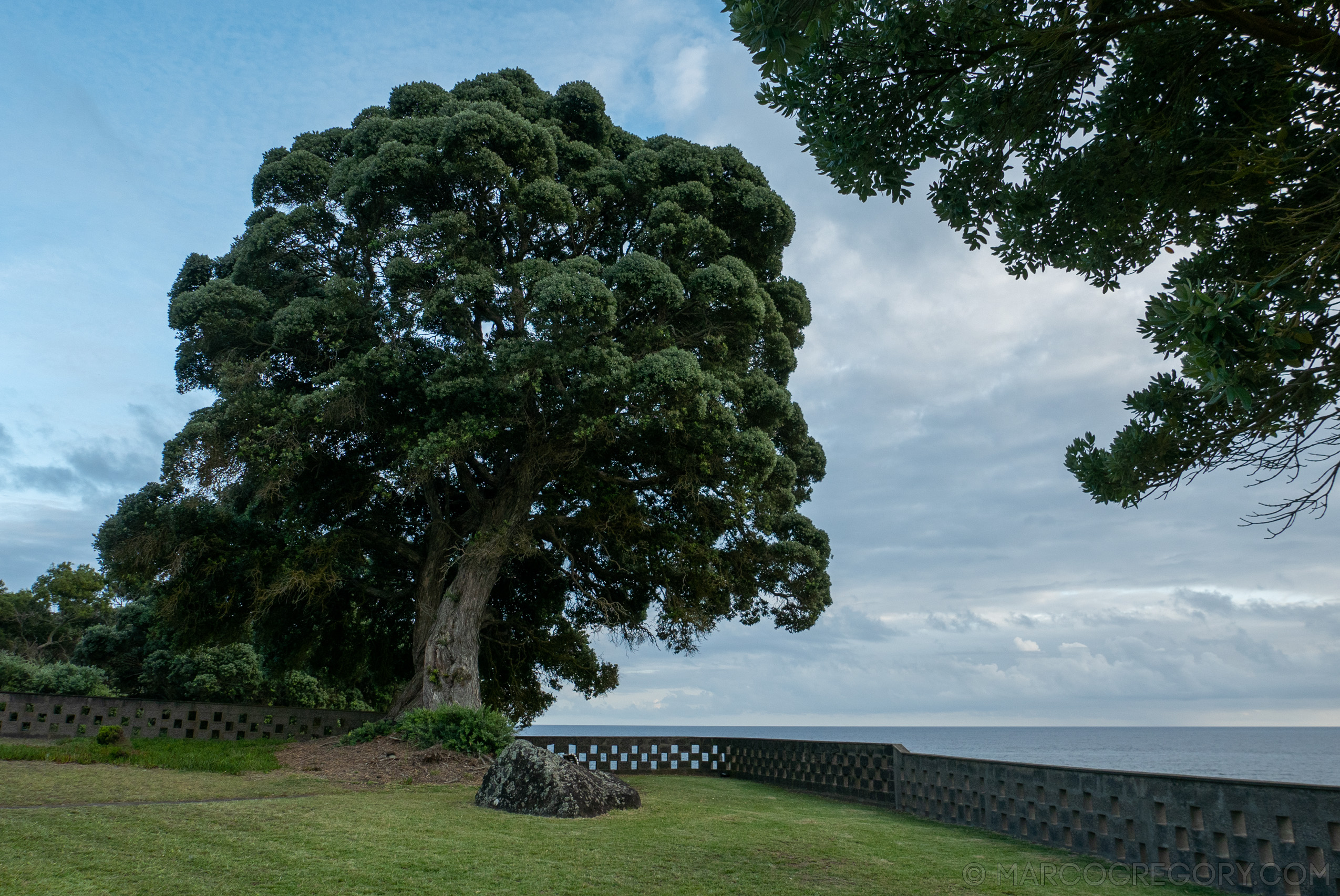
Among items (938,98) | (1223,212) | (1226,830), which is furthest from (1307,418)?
(938,98)

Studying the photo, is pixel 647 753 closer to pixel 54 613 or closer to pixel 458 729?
pixel 458 729

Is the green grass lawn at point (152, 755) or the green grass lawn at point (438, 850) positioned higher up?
the green grass lawn at point (438, 850)

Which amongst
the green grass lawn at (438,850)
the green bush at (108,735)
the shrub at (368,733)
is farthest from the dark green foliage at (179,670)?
the green grass lawn at (438,850)

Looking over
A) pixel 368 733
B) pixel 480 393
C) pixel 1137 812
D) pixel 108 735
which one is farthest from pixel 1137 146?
pixel 108 735

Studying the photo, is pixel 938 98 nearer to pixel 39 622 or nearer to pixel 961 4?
pixel 961 4

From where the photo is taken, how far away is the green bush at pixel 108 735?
1147 cm

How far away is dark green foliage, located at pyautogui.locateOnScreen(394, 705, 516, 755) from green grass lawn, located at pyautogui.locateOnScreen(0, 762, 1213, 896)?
7.20 ft

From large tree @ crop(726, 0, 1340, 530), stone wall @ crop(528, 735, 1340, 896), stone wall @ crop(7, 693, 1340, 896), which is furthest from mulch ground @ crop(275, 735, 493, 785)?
large tree @ crop(726, 0, 1340, 530)

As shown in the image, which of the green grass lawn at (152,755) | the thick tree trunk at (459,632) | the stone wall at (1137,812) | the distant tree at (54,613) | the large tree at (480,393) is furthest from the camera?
the distant tree at (54,613)

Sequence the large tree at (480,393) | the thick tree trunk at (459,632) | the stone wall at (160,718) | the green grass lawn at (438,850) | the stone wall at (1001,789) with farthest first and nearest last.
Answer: the stone wall at (160,718)
the thick tree trunk at (459,632)
the large tree at (480,393)
the stone wall at (1001,789)
the green grass lawn at (438,850)

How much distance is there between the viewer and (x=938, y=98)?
570cm

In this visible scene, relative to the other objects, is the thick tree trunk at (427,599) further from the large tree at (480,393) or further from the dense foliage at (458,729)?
the dense foliage at (458,729)

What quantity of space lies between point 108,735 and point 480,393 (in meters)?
7.48

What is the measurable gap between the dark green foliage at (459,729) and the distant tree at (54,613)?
28.4 m
